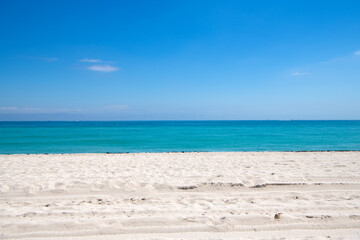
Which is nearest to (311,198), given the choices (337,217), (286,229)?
(337,217)

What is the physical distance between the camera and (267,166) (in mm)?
9328

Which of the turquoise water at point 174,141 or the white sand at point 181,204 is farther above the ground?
the white sand at point 181,204

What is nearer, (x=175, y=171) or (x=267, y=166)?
(x=175, y=171)

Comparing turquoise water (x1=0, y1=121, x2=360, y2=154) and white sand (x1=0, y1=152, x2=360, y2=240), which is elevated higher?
white sand (x1=0, y1=152, x2=360, y2=240)

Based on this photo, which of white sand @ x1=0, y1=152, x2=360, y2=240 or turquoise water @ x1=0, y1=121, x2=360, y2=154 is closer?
white sand @ x1=0, y1=152, x2=360, y2=240

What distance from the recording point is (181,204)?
5098mm

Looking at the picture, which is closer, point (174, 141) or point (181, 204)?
point (181, 204)

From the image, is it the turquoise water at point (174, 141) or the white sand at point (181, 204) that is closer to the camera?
the white sand at point (181, 204)

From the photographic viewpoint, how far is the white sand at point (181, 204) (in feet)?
12.8

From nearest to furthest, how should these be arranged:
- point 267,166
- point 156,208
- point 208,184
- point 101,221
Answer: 1. point 101,221
2. point 156,208
3. point 208,184
4. point 267,166

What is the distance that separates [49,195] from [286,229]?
559cm

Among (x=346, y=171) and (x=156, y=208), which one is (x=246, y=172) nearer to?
(x=346, y=171)

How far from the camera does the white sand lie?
389 centimetres

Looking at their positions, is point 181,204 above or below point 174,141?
above
